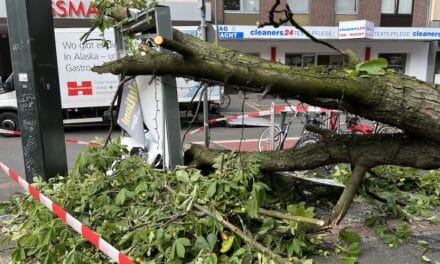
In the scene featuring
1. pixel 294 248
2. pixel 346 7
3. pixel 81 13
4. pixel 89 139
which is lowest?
pixel 89 139

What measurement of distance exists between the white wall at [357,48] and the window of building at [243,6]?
167cm

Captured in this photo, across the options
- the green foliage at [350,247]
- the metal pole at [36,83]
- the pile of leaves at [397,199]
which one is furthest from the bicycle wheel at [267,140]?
the green foliage at [350,247]

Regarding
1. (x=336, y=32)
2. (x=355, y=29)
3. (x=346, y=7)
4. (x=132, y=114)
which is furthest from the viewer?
(x=346, y=7)

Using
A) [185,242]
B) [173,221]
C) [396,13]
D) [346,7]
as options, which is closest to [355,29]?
[346,7]

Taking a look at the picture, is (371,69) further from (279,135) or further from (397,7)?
(397,7)

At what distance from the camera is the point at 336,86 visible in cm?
297

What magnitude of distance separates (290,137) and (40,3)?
6.89 metres

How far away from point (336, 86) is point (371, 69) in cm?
37

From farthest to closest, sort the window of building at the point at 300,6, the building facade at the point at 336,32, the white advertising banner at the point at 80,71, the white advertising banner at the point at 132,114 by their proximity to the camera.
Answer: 1. the window of building at the point at 300,6
2. the building facade at the point at 336,32
3. the white advertising banner at the point at 80,71
4. the white advertising banner at the point at 132,114

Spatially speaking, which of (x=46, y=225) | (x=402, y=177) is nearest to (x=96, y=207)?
(x=46, y=225)

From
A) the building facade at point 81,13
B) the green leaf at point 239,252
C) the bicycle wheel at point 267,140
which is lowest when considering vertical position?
the bicycle wheel at point 267,140

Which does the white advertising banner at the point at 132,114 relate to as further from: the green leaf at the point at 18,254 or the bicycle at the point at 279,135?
the bicycle at the point at 279,135

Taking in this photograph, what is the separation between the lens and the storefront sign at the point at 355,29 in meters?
19.8

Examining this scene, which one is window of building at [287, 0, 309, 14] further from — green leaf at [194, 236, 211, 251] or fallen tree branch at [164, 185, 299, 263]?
green leaf at [194, 236, 211, 251]
